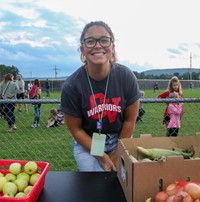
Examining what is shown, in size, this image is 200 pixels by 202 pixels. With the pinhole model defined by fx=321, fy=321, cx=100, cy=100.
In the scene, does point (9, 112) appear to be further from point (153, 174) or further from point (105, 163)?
point (153, 174)

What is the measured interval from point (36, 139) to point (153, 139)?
5792mm

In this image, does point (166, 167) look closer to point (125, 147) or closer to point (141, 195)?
point (141, 195)

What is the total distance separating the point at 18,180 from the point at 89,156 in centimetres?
75

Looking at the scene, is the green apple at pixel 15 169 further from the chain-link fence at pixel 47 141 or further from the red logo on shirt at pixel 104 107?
the chain-link fence at pixel 47 141

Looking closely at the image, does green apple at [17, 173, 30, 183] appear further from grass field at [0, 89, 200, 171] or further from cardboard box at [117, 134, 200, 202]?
grass field at [0, 89, 200, 171]

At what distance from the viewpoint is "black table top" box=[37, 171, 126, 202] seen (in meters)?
1.61

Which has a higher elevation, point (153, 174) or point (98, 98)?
point (98, 98)

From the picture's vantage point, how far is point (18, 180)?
5.20ft

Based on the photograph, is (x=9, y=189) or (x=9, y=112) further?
(x=9, y=112)

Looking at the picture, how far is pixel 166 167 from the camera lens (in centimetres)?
146

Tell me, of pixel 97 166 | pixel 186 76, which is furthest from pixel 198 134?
pixel 186 76

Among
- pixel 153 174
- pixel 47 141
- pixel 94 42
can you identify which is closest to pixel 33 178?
pixel 153 174

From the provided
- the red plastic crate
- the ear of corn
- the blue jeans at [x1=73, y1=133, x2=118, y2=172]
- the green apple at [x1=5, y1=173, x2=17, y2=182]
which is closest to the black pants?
the blue jeans at [x1=73, y1=133, x2=118, y2=172]

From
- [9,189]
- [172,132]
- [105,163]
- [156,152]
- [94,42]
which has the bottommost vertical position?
[172,132]
